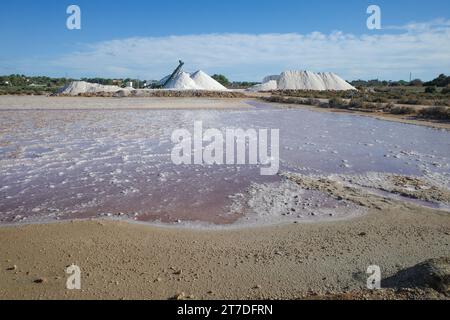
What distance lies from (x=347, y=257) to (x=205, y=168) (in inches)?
227

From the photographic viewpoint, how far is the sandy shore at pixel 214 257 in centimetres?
407

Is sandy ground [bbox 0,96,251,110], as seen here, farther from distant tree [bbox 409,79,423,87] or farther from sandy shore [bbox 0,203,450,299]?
distant tree [bbox 409,79,423,87]

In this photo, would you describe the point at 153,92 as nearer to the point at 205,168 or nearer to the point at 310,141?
the point at 310,141

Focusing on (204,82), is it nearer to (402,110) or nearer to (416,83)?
(416,83)

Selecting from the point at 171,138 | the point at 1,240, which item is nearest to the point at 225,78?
the point at 171,138

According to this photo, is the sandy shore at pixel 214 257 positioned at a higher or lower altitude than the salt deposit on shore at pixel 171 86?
lower

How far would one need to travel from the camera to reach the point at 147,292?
400 cm

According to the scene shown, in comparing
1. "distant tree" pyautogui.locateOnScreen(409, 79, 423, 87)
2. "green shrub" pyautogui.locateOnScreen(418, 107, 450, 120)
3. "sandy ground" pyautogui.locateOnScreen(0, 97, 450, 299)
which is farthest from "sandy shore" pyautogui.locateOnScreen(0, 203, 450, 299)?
"distant tree" pyautogui.locateOnScreen(409, 79, 423, 87)

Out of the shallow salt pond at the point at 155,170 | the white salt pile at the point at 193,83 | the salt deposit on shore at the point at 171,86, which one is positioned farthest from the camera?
the white salt pile at the point at 193,83

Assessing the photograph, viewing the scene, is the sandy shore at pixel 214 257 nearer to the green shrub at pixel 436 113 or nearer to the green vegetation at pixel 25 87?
the green shrub at pixel 436 113

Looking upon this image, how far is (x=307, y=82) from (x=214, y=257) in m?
73.8

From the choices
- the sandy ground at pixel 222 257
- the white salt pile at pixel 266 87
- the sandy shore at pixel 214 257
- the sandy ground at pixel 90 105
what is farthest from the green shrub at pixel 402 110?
the white salt pile at pixel 266 87

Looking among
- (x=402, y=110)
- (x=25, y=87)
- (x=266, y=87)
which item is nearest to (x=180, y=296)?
(x=402, y=110)

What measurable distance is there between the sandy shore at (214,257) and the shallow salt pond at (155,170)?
0.74m
